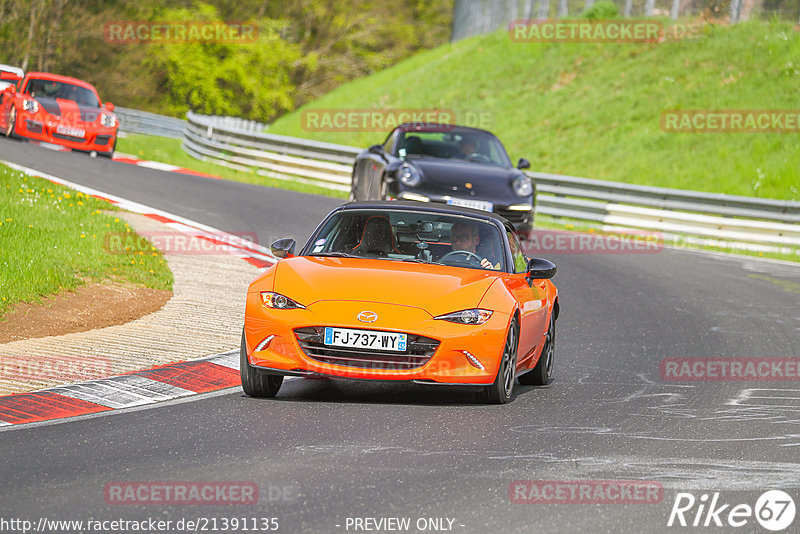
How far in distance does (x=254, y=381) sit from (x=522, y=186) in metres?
9.30

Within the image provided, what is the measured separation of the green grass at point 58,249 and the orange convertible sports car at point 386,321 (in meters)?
3.07

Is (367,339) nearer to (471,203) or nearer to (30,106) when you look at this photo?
(471,203)

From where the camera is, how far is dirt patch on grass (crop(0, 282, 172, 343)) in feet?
31.4

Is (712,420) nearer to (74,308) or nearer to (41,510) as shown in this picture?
(41,510)

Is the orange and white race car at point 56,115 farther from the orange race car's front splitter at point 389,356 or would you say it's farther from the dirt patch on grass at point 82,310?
the orange race car's front splitter at point 389,356

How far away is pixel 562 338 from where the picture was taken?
11477 millimetres

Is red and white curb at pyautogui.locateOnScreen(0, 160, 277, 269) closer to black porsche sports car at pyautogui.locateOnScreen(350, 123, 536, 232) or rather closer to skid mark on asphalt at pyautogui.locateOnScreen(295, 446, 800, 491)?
black porsche sports car at pyautogui.locateOnScreen(350, 123, 536, 232)

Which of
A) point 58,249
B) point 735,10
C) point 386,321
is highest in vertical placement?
point 735,10

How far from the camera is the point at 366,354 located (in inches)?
295

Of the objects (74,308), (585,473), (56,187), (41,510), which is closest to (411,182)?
(56,187)

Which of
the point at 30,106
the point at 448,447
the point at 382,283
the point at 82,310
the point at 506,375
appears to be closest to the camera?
the point at 448,447

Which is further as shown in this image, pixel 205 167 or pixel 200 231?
pixel 205 167

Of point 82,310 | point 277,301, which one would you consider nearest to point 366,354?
point 277,301

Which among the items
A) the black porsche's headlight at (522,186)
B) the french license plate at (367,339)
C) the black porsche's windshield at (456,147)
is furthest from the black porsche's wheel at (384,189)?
the french license plate at (367,339)
